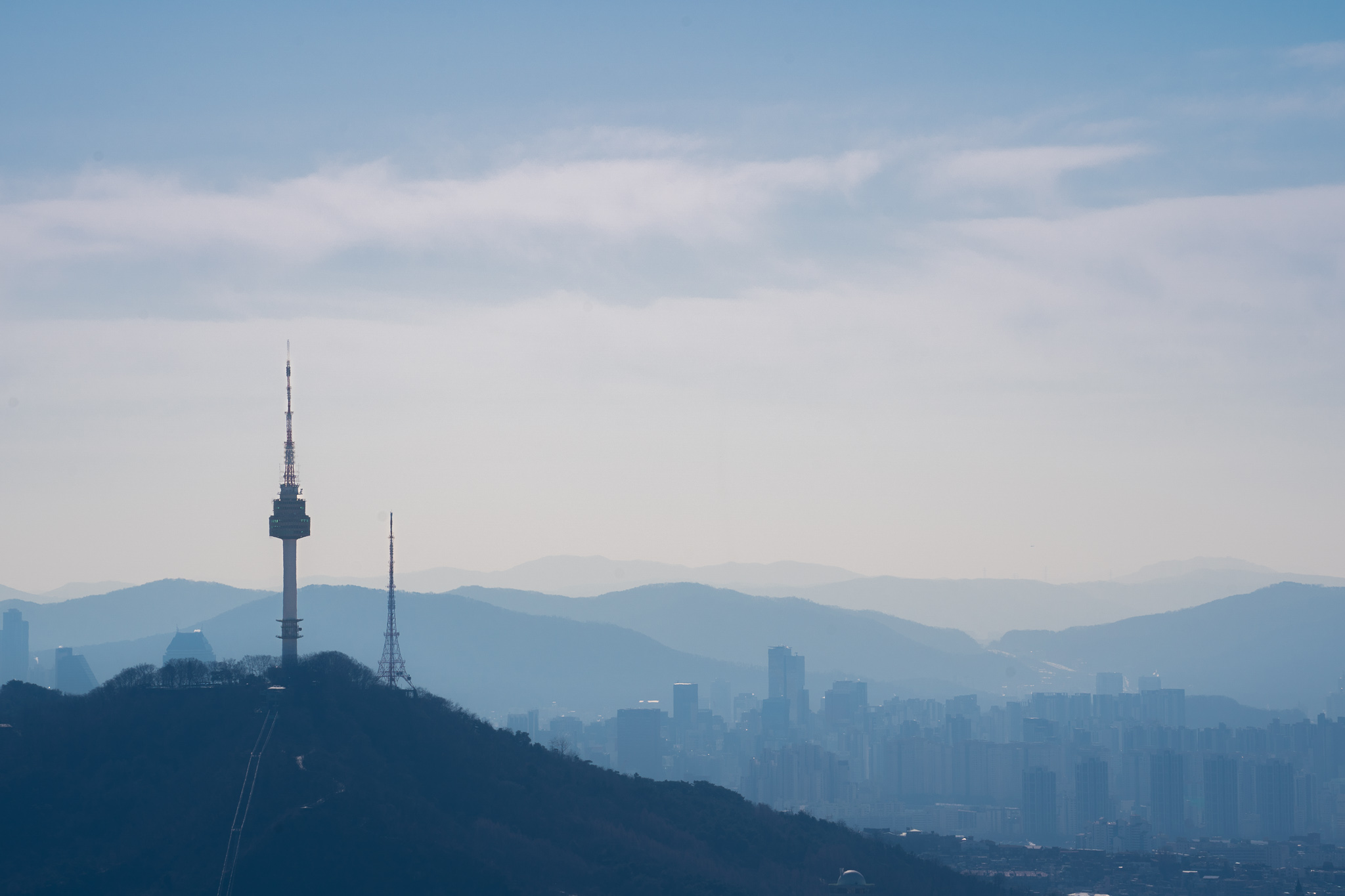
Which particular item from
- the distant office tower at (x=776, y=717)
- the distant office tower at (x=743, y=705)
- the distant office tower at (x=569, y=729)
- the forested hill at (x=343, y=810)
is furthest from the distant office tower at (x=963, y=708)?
the forested hill at (x=343, y=810)

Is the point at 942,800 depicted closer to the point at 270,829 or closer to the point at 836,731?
the point at 836,731

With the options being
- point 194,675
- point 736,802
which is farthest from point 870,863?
point 194,675

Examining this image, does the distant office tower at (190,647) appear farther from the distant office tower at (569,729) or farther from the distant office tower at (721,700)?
the distant office tower at (721,700)

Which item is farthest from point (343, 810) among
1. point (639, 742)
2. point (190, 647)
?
point (190, 647)

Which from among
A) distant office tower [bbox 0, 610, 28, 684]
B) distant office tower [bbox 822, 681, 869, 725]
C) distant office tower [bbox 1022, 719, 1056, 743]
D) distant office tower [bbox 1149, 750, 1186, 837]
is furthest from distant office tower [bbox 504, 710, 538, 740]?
distant office tower [bbox 0, 610, 28, 684]

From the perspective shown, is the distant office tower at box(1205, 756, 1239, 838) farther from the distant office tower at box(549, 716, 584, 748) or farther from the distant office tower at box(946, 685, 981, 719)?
the distant office tower at box(946, 685, 981, 719)

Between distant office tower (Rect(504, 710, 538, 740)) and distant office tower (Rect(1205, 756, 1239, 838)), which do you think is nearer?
distant office tower (Rect(1205, 756, 1239, 838))

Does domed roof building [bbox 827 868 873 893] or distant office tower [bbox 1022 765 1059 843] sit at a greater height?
domed roof building [bbox 827 868 873 893]
